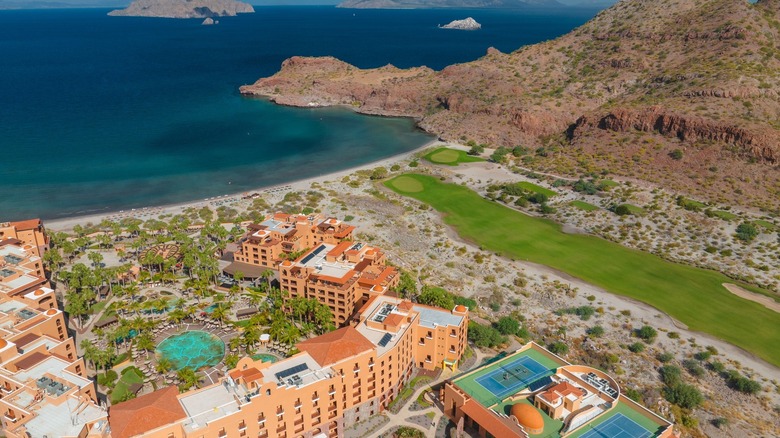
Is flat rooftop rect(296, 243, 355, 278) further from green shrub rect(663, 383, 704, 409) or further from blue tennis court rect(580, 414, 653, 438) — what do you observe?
green shrub rect(663, 383, 704, 409)

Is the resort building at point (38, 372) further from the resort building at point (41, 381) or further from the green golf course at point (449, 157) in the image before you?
the green golf course at point (449, 157)

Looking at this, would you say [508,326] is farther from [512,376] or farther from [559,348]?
[512,376]

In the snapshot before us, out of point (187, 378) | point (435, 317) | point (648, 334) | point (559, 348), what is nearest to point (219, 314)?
point (187, 378)

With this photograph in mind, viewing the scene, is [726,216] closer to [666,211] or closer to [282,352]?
[666,211]

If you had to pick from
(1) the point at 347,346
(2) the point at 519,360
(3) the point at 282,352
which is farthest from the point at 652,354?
(3) the point at 282,352

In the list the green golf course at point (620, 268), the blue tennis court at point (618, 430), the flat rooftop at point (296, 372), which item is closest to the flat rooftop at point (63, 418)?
the flat rooftop at point (296, 372)

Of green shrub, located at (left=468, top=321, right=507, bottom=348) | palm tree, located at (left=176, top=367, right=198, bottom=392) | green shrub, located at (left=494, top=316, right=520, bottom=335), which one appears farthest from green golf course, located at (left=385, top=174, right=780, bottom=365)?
palm tree, located at (left=176, top=367, right=198, bottom=392)
